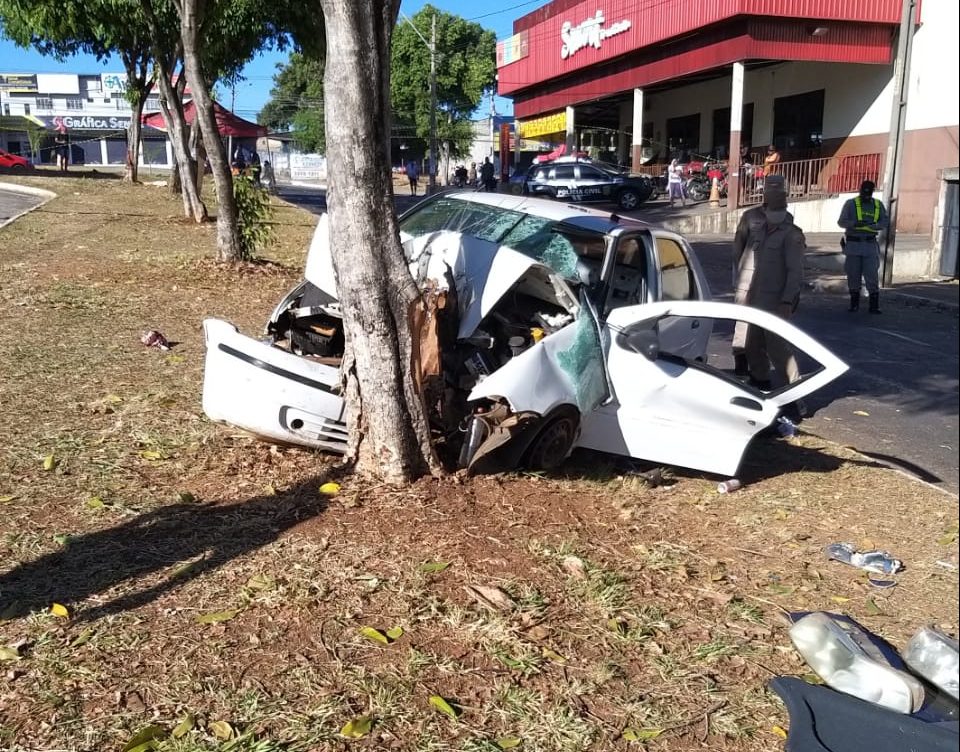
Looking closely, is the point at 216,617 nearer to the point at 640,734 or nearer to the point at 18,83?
the point at 640,734

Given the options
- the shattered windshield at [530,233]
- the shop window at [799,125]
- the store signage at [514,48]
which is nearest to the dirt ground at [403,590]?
the shattered windshield at [530,233]

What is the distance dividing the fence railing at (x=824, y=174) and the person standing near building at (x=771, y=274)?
16415 millimetres

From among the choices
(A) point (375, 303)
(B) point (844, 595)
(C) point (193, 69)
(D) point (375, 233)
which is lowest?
(B) point (844, 595)

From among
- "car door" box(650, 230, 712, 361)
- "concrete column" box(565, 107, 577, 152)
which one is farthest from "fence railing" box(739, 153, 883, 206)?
"car door" box(650, 230, 712, 361)

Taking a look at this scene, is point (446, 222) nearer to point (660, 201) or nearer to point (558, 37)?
point (660, 201)

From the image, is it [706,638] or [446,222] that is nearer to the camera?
[706,638]

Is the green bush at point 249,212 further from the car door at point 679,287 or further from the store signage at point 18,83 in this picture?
the store signage at point 18,83

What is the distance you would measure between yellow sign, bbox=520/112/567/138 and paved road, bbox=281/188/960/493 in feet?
81.3

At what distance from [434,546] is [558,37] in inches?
1306

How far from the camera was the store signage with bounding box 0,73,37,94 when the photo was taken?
8544cm

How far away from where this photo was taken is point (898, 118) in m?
13.7

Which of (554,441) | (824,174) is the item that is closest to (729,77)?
(824,174)

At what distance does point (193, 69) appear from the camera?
Answer: 39.4 feet

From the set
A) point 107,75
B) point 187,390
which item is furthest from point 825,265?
point 107,75
